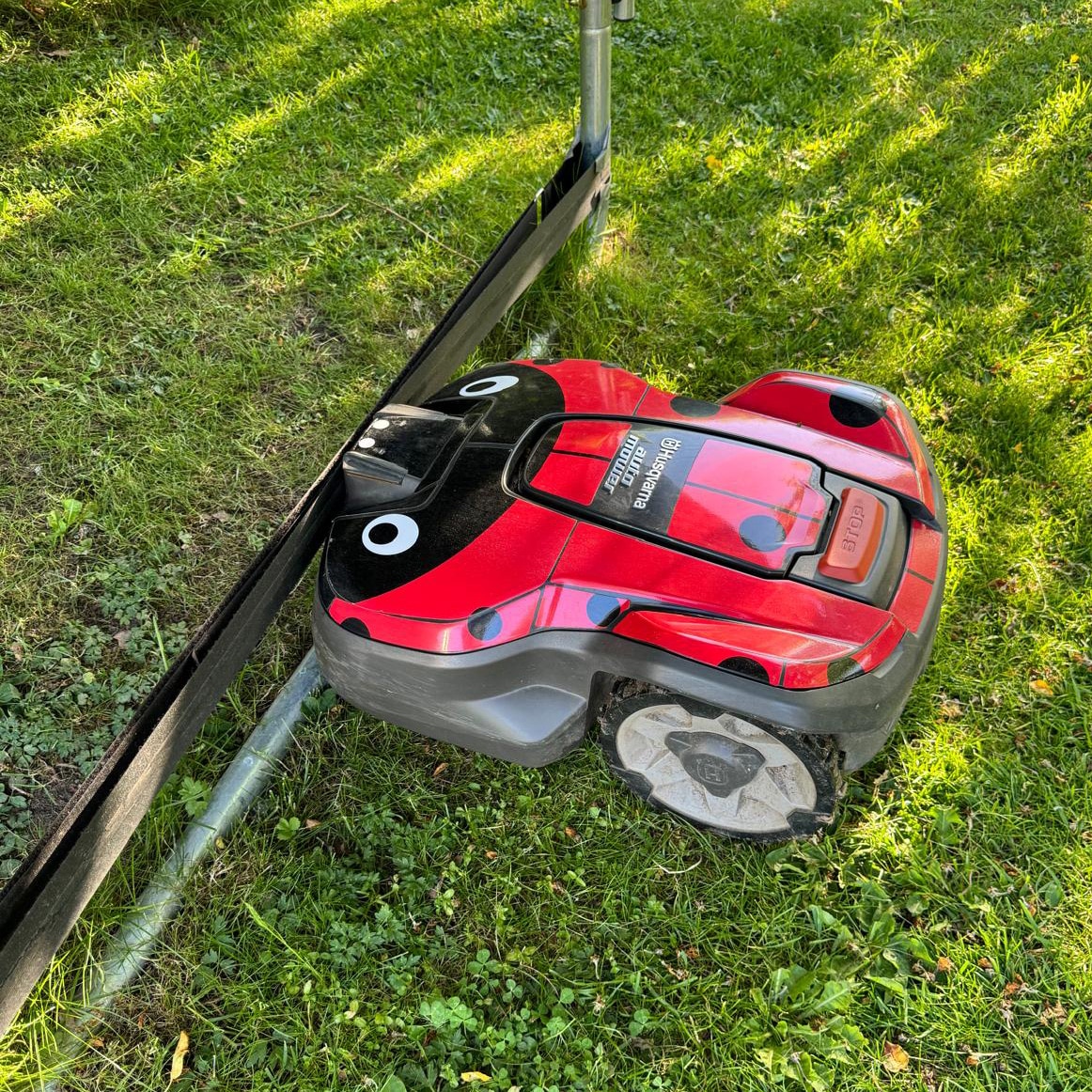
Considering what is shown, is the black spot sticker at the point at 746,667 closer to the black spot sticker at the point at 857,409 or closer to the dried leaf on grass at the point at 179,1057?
the black spot sticker at the point at 857,409

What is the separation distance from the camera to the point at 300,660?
230 cm

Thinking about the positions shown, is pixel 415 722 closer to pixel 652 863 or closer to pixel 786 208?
pixel 652 863

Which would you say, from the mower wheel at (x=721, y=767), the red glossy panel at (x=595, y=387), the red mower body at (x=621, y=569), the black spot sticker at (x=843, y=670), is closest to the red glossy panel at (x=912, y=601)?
the red mower body at (x=621, y=569)

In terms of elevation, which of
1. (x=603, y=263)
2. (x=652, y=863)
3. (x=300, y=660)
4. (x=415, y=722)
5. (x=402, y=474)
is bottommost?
(x=652, y=863)

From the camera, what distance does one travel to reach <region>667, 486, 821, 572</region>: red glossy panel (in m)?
1.73

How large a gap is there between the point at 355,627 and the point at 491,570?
0.30 meters

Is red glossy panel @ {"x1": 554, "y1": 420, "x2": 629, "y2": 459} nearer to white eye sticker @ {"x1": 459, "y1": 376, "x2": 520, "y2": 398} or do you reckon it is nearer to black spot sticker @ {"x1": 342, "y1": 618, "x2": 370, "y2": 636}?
white eye sticker @ {"x1": 459, "y1": 376, "x2": 520, "y2": 398}

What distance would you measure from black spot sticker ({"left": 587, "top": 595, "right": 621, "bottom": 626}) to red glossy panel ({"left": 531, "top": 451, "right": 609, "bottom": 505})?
0.71 feet

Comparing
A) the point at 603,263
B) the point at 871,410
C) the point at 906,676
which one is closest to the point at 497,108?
the point at 603,263

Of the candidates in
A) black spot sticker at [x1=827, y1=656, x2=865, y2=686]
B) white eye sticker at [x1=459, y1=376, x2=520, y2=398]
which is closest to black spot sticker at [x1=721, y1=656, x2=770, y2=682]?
black spot sticker at [x1=827, y1=656, x2=865, y2=686]

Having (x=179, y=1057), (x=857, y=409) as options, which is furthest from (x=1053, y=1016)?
(x=179, y=1057)

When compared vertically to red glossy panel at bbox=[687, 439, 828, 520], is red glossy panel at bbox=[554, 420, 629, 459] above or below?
above

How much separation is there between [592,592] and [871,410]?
84 centimetres

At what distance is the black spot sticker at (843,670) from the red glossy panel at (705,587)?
0.14 feet
